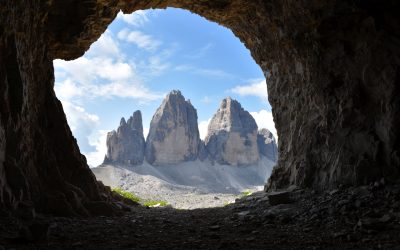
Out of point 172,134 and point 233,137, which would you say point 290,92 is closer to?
point 172,134

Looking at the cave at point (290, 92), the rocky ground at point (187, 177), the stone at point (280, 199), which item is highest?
the cave at point (290, 92)

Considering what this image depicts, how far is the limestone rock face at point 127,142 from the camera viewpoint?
166 m

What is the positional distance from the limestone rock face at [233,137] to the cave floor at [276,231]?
568 ft

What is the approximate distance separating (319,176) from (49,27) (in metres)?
13.5

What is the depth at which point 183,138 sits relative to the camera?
582ft

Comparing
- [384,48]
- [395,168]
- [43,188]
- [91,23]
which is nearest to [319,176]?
[395,168]

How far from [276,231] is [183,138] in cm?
16969

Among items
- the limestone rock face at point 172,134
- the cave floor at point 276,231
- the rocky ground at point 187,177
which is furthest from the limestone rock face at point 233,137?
the cave floor at point 276,231

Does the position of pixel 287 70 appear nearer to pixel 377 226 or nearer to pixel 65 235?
pixel 377 226

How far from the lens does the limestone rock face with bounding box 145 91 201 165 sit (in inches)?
6816

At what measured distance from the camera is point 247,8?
17.9 meters

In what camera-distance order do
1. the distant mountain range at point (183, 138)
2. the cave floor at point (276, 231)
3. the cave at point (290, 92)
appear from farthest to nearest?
the distant mountain range at point (183, 138), the cave at point (290, 92), the cave floor at point (276, 231)

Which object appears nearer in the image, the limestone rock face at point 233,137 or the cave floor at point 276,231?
the cave floor at point 276,231

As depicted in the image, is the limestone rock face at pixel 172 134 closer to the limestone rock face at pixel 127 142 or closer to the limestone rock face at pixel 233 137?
the limestone rock face at pixel 127 142
